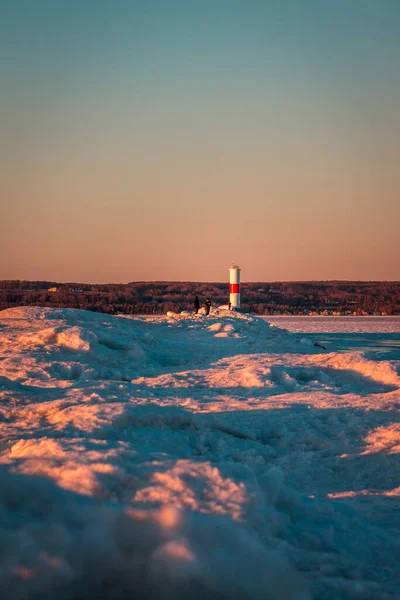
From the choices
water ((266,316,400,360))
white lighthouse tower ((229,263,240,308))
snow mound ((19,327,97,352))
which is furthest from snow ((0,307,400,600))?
white lighthouse tower ((229,263,240,308))

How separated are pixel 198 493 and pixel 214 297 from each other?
165ft

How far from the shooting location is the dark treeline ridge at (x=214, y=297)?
133 feet

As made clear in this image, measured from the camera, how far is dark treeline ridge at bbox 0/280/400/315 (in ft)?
133

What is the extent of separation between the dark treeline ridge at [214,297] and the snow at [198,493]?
1202 inches

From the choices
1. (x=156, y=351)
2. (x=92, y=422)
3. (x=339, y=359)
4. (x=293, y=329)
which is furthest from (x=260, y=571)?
(x=293, y=329)

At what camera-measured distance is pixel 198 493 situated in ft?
9.37

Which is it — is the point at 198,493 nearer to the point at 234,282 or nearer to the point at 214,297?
the point at 234,282

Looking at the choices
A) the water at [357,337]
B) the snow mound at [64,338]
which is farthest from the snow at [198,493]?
the water at [357,337]

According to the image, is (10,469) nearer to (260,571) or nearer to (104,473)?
(104,473)

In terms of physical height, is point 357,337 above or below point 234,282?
below

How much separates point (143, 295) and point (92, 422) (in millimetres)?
47663

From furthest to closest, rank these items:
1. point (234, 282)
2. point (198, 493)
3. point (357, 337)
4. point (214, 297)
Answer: point (214, 297)
point (234, 282)
point (357, 337)
point (198, 493)

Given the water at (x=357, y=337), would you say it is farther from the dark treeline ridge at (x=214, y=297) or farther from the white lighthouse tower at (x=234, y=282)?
the dark treeline ridge at (x=214, y=297)

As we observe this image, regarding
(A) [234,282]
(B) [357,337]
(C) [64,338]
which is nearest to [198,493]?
(C) [64,338]
